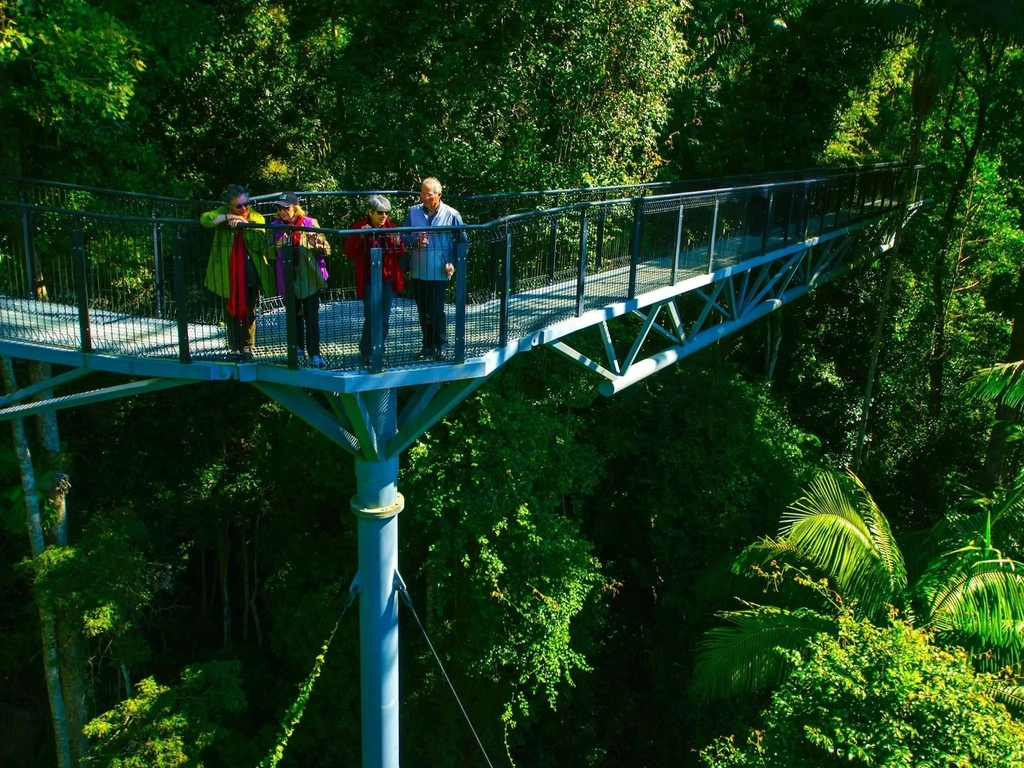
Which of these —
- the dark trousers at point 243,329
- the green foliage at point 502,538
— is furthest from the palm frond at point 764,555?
the dark trousers at point 243,329

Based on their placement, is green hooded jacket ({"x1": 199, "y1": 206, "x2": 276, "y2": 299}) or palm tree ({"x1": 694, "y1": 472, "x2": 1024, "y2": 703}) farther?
palm tree ({"x1": 694, "y1": 472, "x2": 1024, "y2": 703})

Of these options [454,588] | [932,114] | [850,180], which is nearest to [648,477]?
[454,588]

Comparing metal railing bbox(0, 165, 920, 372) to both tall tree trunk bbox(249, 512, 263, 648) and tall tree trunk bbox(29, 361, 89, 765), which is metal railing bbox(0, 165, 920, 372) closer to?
tall tree trunk bbox(29, 361, 89, 765)

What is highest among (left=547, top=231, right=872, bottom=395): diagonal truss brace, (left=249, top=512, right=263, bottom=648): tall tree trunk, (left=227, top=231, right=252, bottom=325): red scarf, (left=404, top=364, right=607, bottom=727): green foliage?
(left=227, top=231, right=252, bottom=325): red scarf

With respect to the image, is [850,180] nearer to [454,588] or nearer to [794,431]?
[794,431]

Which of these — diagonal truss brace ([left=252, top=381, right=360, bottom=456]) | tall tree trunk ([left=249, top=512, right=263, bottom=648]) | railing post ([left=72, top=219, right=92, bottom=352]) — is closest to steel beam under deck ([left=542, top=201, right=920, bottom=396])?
diagonal truss brace ([left=252, top=381, right=360, bottom=456])

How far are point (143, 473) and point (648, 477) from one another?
23.3 ft

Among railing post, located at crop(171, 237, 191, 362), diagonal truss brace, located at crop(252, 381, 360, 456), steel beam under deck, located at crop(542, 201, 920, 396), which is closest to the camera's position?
railing post, located at crop(171, 237, 191, 362)

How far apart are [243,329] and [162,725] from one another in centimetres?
646

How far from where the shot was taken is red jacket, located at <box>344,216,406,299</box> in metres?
6.61

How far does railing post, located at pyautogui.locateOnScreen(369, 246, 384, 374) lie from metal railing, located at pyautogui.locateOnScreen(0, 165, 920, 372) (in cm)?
1

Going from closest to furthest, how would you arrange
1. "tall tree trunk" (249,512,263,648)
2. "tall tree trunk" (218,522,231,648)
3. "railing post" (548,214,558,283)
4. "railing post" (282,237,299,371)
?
"railing post" (282,237,299,371), "railing post" (548,214,558,283), "tall tree trunk" (249,512,263,648), "tall tree trunk" (218,522,231,648)

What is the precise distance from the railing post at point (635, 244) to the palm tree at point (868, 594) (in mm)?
2793

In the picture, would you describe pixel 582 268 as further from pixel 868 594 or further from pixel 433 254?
pixel 868 594
